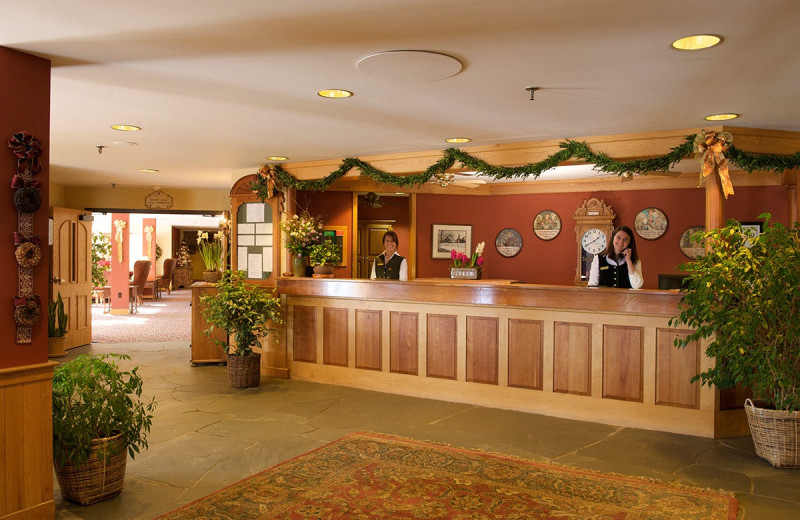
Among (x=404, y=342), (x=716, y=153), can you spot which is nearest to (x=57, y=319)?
(x=404, y=342)

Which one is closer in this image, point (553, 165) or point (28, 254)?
point (28, 254)

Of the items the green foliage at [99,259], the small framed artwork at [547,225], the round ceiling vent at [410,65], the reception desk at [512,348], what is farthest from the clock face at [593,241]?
the green foliage at [99,259]

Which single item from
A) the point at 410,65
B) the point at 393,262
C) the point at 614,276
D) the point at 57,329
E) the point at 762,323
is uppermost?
the point at 410,65

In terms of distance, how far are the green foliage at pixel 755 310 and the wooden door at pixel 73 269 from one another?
8337 millimetres

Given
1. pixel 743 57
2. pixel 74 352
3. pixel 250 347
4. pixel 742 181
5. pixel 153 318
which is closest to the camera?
pixel 743 57

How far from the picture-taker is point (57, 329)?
827 centimetres

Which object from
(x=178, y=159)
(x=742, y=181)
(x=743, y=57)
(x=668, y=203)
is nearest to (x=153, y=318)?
(x=178, y=159)

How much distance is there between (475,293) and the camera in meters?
Result: 5.98

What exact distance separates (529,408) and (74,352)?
6.71 metres

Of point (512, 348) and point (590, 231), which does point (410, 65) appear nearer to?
point (512, 348)

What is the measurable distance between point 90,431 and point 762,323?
441 cm

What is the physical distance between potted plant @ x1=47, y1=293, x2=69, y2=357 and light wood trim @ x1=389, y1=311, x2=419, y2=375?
16.0ft

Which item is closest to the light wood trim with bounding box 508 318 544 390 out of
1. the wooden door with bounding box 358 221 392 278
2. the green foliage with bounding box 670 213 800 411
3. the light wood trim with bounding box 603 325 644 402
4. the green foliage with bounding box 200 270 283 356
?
the light wood trim with bounding box 603 325 644 402

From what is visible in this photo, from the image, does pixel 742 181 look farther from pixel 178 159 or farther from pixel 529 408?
pixel 178 159
